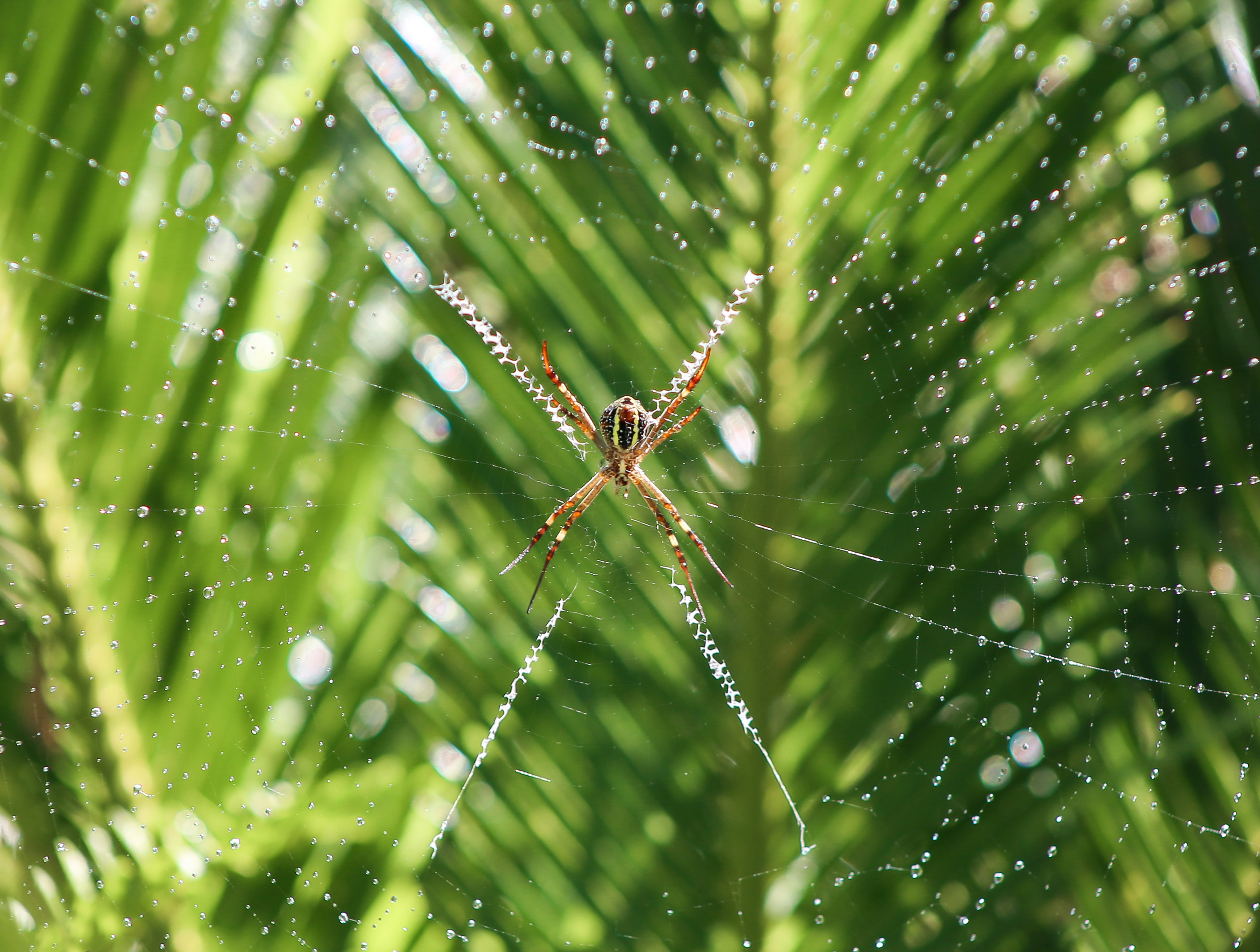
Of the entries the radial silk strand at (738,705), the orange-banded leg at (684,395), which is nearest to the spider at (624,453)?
the orange-banded leg at (684,395)

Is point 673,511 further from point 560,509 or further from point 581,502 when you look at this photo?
point 560,509

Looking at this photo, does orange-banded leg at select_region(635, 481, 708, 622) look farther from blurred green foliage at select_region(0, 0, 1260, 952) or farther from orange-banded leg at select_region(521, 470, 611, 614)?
orange-banded leg at select_region(521, 470, 611, 614)

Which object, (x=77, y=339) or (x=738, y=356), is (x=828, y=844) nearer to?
(x=738, y=356)

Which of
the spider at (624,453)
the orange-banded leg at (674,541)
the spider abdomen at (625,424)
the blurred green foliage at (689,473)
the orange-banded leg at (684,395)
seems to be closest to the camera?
the blurred green foliage at (689,473)

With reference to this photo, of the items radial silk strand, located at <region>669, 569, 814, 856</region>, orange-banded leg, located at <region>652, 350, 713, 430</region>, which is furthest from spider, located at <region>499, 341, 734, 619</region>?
radial silk strand, located at <region>669, 569, 814, 856</region>

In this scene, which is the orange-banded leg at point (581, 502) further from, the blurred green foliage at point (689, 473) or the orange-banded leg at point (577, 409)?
the blurred green foliage at point (689, 473)

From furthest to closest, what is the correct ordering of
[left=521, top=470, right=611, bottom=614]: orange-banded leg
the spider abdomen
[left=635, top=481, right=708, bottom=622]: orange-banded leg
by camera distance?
the spider abdomen → [left=521, top=470, right=611, bottom=614]: orange-banded leg → [left=635, top=481, right=708, bottom=622]: orange-banded leg

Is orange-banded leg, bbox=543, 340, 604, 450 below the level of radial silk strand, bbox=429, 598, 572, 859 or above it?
above
